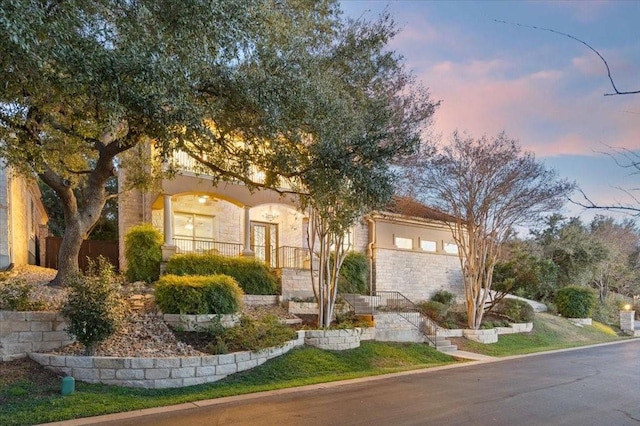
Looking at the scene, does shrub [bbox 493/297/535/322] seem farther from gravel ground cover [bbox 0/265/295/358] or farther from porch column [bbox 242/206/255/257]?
gravel ground cover [bbox 0/265/295/358]

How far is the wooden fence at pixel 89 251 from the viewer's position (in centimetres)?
2053

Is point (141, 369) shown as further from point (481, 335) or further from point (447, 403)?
point (481, 335)

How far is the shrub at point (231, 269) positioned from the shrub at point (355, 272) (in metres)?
4.18

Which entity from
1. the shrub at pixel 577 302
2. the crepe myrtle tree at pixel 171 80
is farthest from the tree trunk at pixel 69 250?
the shrub at pixel 577 302

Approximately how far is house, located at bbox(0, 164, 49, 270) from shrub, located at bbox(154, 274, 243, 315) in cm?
551

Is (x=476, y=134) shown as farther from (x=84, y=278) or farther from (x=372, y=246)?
(x=84, y=278)

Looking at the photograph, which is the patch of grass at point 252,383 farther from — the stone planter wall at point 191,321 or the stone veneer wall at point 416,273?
the stone veneer wall at point 416,273

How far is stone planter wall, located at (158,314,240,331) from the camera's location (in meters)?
10.6

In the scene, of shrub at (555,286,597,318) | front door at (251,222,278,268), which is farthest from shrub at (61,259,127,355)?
shrub at (555,286,597,318)

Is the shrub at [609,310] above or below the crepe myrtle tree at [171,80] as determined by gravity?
below

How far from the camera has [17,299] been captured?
8.90m

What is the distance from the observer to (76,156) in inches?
526

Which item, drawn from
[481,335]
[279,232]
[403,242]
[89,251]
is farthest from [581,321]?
[89,251]

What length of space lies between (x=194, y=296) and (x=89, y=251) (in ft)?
40.7
